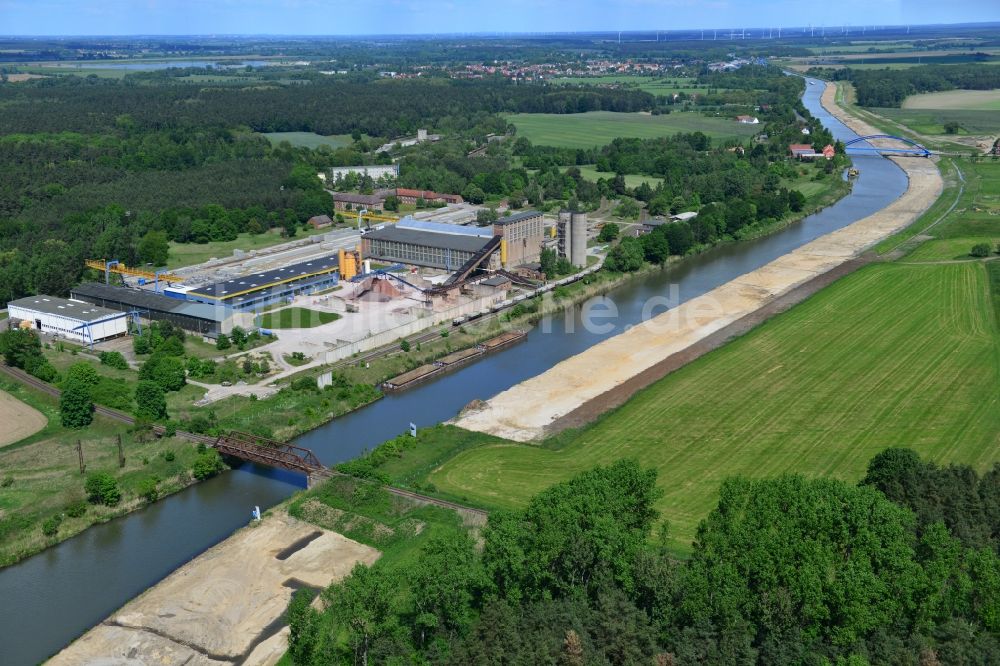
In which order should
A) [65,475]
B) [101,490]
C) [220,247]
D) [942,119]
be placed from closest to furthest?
[101,490], [65,475], [220,247], [942,119]

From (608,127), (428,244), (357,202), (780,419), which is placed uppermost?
(608,127)

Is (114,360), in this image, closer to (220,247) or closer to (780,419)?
(220,247)

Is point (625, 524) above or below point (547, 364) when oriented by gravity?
above

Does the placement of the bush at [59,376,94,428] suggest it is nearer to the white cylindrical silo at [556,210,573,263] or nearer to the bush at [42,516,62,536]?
the bush at [42,516,62,536]

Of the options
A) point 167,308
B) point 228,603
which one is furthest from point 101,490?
point 167,308

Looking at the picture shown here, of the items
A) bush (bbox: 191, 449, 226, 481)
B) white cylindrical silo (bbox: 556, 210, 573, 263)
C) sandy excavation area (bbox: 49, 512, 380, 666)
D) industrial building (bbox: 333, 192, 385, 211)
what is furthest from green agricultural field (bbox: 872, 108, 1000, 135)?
sandy excavation area (bbox: 49, 512, 380, 666)

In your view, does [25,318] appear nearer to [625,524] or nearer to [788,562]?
[625,524]

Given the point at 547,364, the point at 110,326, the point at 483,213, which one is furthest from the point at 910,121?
the point at 110,326

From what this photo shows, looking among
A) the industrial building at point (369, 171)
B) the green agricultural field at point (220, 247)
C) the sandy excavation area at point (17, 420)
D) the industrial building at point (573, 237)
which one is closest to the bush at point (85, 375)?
the sandy excavation area at point (17, 420)
